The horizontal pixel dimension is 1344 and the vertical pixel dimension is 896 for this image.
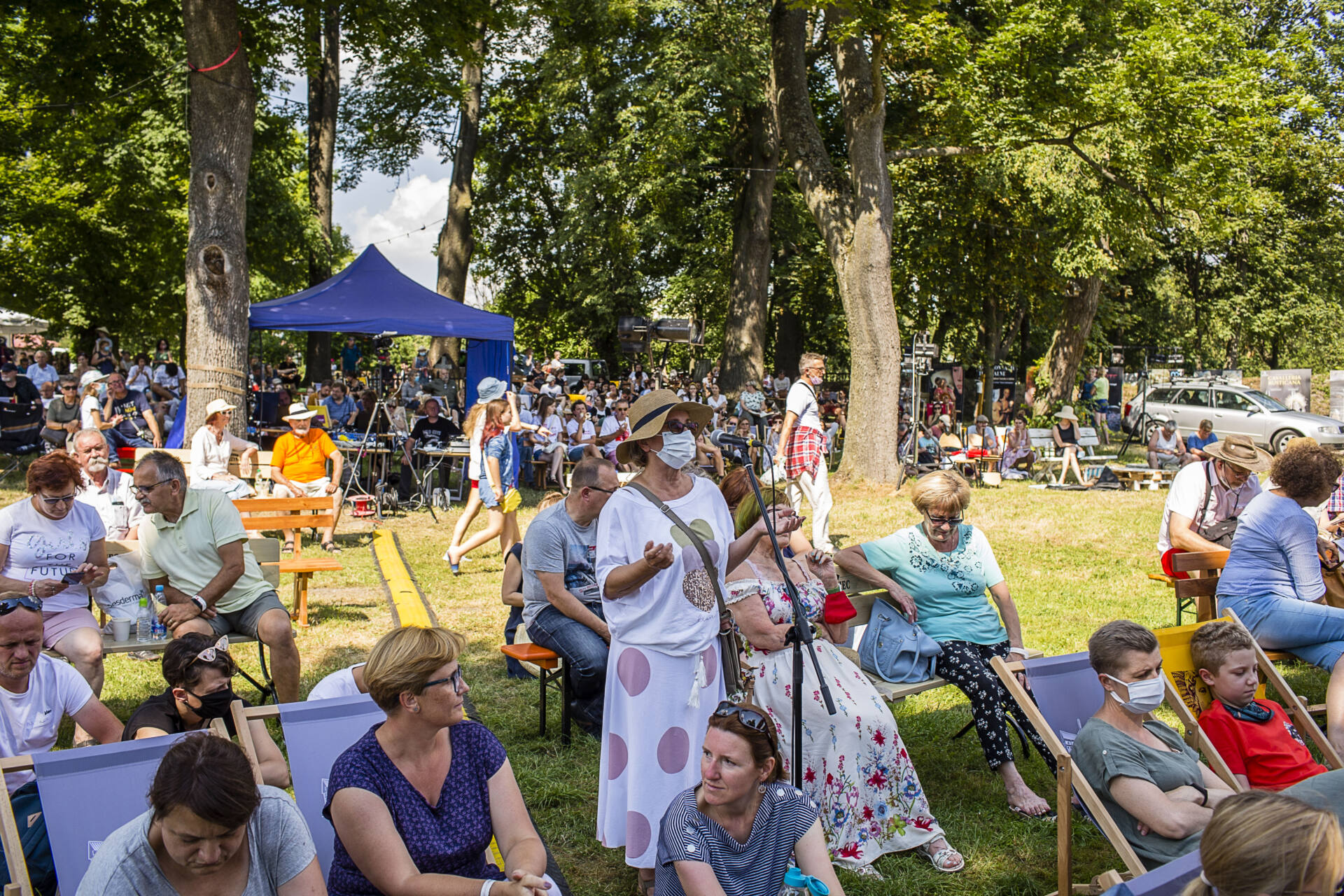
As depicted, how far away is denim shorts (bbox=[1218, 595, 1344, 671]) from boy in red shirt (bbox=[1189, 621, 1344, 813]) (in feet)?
3.71

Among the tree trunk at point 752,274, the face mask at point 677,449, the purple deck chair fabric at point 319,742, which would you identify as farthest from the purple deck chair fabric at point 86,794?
the tree trunk at point 752,274

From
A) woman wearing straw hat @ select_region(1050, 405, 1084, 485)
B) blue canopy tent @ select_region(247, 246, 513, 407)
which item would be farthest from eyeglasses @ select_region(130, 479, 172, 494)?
woman wearing straw hat @ select_region(1050, 405, 1084, 485)

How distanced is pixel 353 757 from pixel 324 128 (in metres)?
22.6

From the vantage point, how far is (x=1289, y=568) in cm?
532

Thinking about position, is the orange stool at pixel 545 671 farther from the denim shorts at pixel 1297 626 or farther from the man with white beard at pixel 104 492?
the denim shorts at pixel 1297 626

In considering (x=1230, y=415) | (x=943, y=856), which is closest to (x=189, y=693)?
(x=943, y=856)

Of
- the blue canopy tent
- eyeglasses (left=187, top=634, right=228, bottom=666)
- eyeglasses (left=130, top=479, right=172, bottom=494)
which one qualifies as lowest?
eyeglasses (left=187, top=634, right=228, bottom=666)

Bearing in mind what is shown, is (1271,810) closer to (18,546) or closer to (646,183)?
(18,546)

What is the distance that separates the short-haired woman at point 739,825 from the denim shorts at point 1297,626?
339 cm

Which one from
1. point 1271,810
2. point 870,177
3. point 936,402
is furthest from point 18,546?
point 936,402

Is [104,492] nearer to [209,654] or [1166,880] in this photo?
[209,654]

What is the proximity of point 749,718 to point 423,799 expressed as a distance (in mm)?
903

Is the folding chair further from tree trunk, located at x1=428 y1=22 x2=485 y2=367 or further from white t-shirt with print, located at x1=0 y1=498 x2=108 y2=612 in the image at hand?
tree trunk, located at x1=428 y1=22 x2=485 y2=367

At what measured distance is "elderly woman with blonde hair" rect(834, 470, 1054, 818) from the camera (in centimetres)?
485
